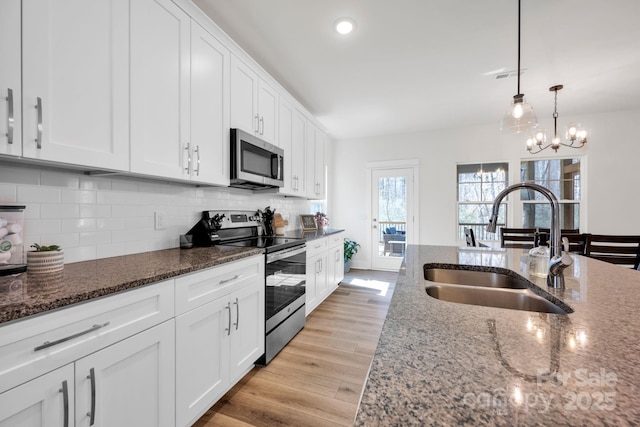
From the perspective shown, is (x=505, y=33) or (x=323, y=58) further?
(x=323, y=58)

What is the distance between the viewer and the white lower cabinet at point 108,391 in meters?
0.81

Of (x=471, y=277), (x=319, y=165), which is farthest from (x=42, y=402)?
(x=319, y=165)

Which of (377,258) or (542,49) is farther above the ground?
(542,49)

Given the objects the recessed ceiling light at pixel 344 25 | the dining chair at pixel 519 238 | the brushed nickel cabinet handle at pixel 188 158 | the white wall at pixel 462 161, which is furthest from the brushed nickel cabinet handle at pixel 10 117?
the white wall at pixel 462 161

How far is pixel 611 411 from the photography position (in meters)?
0.36

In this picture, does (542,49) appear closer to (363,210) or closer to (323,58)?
(323,58)

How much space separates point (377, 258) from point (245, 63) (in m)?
4.02

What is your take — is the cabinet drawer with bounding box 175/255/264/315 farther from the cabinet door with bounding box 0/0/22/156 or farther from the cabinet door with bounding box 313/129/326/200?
the cabinet door with bounding box 313/129/326/200

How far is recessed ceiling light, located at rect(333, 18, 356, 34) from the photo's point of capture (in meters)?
2.05

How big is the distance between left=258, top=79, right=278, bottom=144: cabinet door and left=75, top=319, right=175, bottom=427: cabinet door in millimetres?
1827

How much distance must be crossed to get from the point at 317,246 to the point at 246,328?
141cm

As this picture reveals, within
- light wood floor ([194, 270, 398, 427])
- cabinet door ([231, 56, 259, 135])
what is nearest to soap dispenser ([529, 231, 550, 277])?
light wood floor ([194, 270, 398, 427])

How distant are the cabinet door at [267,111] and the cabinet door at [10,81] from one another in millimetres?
1566

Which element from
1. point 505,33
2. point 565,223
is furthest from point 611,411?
point 565,223
